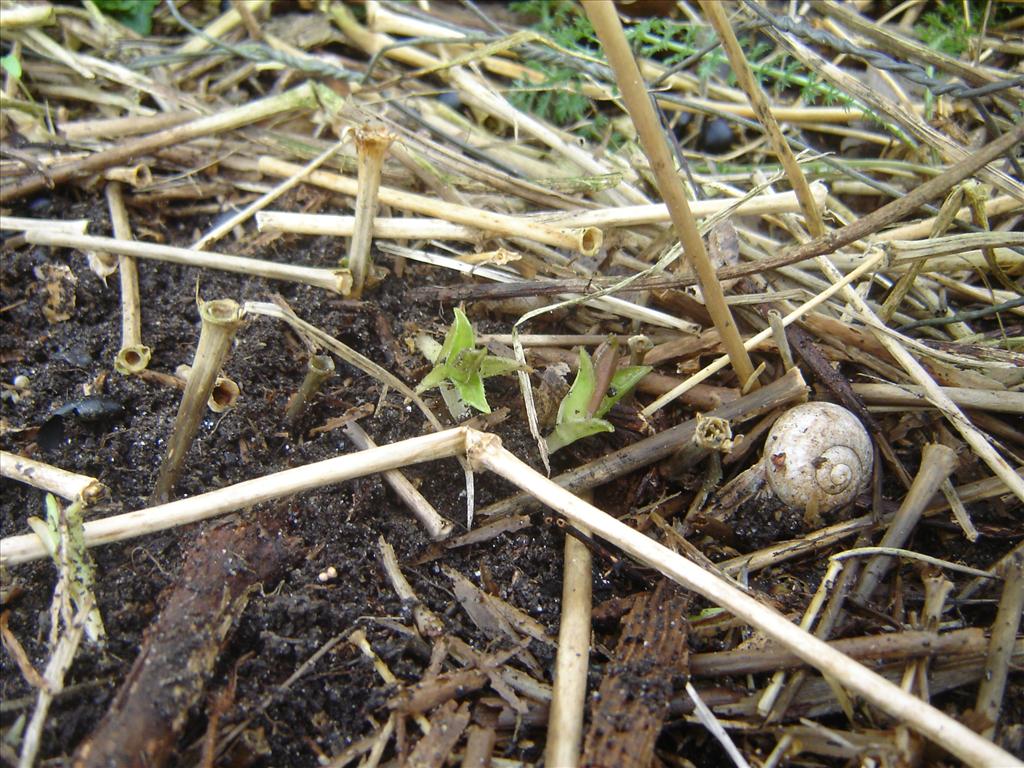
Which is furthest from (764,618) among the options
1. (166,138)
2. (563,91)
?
(166,138)

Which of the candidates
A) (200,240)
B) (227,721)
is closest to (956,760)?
(227,721)

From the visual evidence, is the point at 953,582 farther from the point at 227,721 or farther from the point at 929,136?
the point at 227,721

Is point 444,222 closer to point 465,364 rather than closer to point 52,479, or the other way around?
point 465,364

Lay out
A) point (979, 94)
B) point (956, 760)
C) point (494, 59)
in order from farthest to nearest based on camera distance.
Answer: point (494, 59)
point (979, 94)
point (956, 760)

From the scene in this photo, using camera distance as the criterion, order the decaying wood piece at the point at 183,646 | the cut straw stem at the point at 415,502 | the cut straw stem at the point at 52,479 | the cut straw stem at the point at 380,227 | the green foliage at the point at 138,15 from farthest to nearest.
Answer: the green foliage at the point at 138,15
the cut straw stem at the point at 380,227
the cut straw stem at the point at 415,502
the cut straw stem at the point at 52,479
the decaying wood piece at the point at 183,646

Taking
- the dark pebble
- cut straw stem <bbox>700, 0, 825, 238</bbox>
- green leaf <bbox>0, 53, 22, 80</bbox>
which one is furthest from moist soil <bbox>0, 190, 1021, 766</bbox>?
the dark pebble

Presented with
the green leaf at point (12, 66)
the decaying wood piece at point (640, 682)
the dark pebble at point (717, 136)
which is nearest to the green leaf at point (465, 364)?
the decaying wood piece at point (640, 682)

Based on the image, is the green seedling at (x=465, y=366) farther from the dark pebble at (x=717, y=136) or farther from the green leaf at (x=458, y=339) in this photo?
the dark pebble at (x=717, y=136)

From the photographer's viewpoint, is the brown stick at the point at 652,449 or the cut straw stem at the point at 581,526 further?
the brown stick at the point at 652,449

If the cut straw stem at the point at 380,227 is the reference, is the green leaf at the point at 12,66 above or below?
above
